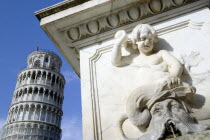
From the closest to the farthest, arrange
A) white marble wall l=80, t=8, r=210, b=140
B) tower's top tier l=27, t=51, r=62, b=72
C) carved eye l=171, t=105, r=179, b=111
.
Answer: carved eye l=171, t=105, r=179, b=111, white marble wall l=80, t=8, r=210, b=140, tower's top tier l=27, t=51, r=62, b=72

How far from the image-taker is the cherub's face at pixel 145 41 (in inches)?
72.5

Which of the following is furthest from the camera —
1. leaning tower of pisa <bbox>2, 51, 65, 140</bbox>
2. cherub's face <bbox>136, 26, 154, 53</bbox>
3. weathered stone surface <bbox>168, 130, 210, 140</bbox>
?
leaning tower of pisa <bbox>2, 51, 65, 140</bbox>

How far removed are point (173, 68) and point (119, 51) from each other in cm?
47

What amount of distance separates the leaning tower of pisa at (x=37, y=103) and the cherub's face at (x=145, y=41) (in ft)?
109

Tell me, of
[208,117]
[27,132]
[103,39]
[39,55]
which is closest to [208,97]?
[208,117]

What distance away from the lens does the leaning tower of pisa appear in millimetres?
32781

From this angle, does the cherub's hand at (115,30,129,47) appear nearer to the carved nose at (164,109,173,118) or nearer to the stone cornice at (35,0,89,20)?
the stone cornice at (35,0,89,20)

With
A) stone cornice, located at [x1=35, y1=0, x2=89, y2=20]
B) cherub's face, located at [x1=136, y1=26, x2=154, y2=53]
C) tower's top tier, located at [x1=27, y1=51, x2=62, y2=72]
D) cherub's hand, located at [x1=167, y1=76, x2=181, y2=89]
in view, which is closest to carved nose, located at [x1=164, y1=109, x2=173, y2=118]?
cherub's hand, located at [x1=167, y1=76, x2=181, y2=89]

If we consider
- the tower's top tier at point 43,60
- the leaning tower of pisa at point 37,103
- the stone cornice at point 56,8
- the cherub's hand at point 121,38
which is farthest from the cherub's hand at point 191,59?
the tower's top tier at point 43,60

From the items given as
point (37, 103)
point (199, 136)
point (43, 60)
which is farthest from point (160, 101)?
point (43, 60)

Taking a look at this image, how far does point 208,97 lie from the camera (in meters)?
1.59

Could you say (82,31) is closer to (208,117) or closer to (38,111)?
(208,117)

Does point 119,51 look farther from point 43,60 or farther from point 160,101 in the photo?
point 43,60

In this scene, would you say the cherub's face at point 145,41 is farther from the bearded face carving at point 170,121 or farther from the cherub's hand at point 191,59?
the bearded face carving at point 170,121
